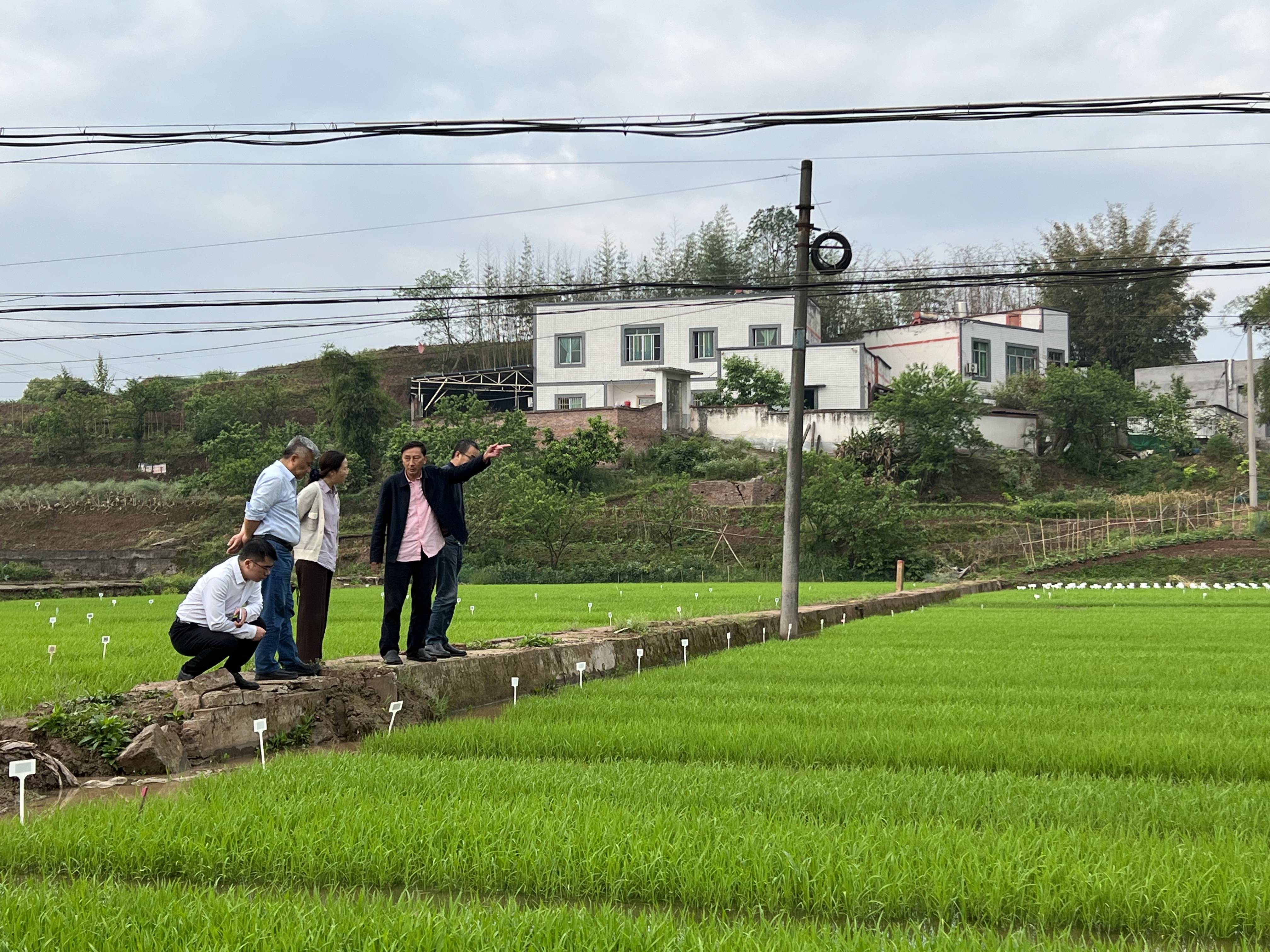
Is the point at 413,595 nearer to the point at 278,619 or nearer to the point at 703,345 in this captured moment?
the point at 278,619

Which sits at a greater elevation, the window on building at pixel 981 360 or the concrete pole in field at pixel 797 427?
the window on building at pixel 981 360

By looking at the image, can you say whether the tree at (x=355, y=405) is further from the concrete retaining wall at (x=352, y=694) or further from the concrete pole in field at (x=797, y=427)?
the concrete retaining wall at (x=352, y=694)

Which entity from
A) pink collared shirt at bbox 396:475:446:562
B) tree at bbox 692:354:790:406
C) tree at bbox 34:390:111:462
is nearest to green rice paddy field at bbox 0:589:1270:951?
pink collared shirt at bbox 396:475:446:562

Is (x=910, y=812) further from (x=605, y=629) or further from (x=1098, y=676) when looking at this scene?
(x=605, y=629)

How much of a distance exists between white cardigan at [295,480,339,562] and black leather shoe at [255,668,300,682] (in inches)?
40.2

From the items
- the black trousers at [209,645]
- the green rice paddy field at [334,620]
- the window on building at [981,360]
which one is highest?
the window on building at [981,360]

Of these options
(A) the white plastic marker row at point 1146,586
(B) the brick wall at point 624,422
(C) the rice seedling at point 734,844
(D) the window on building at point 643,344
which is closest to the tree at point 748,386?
(B) the brick wall at point 624,422

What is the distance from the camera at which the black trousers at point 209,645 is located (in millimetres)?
6625

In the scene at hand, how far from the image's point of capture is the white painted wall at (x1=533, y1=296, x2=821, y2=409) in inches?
2013

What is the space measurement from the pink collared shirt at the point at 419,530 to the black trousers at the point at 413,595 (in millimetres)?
58

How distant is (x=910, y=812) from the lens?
15.0 ft

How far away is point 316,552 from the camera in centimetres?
786

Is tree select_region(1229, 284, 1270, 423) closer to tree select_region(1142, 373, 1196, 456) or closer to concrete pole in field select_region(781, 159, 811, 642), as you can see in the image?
tree select_region(1142, 373, 1196, 456)

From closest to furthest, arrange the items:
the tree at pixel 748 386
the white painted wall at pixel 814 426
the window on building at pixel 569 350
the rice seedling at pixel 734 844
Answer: the rice seedling at pixel 734 844
the white painted wall at pixel 814 426
the tree at pixel 748 386
the window on building at pixel 569 350
